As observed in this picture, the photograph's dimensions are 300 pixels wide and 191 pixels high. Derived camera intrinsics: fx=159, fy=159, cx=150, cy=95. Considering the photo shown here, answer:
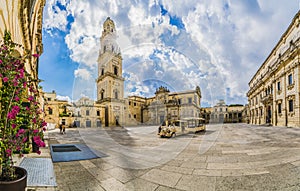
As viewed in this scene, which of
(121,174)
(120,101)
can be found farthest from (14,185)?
(120,101)

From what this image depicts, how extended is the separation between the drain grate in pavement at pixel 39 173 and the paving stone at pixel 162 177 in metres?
2.26

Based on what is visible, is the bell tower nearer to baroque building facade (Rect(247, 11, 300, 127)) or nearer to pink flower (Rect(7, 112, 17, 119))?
baroque building facade (Rect(247, 11, 300, 127))

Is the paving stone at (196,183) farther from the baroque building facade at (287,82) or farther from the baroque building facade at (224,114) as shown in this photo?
the baroque building facade at (224,114)

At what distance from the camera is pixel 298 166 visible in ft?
14.3

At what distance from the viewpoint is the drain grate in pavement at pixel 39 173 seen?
3758 mm

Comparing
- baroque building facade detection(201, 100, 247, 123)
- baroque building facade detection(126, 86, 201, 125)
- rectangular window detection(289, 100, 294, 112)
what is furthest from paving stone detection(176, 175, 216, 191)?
baroque building facade detection(201, 100, 247, 123)

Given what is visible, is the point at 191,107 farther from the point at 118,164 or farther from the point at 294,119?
the point at 118,164

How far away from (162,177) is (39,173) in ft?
11.0

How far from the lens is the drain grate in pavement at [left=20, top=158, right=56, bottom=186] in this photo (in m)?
3.76

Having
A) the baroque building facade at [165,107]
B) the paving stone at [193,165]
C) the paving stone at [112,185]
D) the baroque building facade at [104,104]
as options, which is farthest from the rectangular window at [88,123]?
the paving stone at [112,185]

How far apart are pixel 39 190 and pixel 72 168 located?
1.54 m

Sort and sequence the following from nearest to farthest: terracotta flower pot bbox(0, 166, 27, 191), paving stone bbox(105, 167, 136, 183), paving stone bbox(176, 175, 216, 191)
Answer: terracotta flower pot bbox(0, 166, 27, 191) → paving stone bbox(176, 175, 216, 191) → paving stone bbox(105, 167, 136, 183)

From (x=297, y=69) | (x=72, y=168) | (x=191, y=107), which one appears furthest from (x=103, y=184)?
(x=191, y=107)

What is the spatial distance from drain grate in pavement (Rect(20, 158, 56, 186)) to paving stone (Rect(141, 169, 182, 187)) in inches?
89.1
